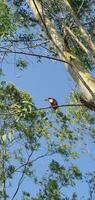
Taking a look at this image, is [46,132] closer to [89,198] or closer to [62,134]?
[62,134]

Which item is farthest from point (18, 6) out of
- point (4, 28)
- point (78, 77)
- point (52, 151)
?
point (52, 151)

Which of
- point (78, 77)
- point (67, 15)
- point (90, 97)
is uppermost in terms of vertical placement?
point (67, 15)

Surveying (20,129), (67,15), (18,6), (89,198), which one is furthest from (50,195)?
(67,15)

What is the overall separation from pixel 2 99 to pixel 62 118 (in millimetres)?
1592

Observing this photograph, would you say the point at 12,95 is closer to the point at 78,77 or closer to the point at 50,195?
the point at 50,195

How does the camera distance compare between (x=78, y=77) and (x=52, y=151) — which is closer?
(x=78, y=77)

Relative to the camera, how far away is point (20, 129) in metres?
13.1

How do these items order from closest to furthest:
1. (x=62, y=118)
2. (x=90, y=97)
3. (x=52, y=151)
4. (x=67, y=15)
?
1. (x=90, y=97)
2. (x=67, y=15)
3. (x=62, y=118)
4. (x=52, y=151)

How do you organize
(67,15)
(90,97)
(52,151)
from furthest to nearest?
(52,151) → (67,15) → (90,97)

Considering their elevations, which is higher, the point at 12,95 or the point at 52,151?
the point at 12,95

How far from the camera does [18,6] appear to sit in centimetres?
886

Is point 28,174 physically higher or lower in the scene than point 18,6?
higher

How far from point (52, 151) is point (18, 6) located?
5.40 m

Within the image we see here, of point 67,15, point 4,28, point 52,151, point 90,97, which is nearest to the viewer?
point 90,97
